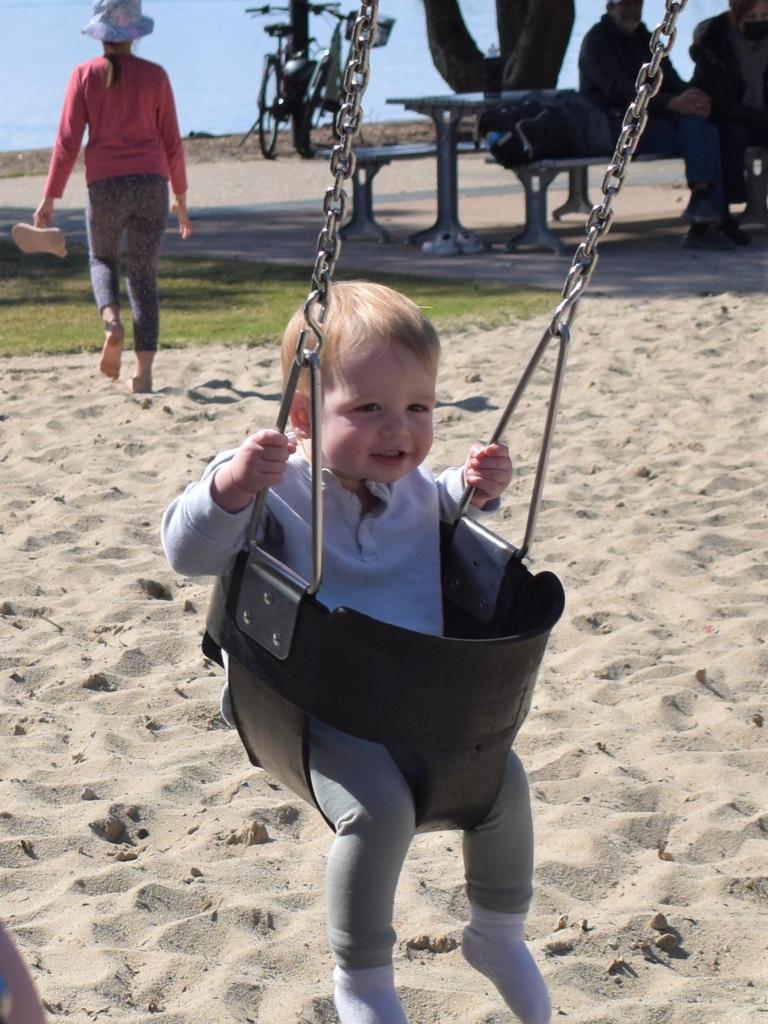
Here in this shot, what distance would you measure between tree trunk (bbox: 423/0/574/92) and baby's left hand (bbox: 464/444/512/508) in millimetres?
16775

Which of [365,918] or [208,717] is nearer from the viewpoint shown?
[365,918]

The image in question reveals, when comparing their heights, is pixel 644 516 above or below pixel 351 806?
below

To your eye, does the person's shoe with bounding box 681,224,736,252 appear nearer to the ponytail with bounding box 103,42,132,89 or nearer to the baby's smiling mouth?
the ponytail with bounding box 103,42,132,89

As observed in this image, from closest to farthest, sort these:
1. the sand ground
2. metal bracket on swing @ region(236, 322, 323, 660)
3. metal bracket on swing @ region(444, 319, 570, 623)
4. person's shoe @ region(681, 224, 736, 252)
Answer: metal bracket on swing @ region(236, 322, 323, 660), metal bracket on swing @ region(444, 319, 570, 623), the sand ground, person's shoe @ region(681, 224, 736, 252)

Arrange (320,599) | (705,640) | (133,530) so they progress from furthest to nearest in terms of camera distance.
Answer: (133,530) < (705,640) < (320,599)

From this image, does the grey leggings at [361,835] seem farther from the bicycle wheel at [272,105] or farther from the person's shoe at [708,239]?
the bicycle wheel at [272,105]

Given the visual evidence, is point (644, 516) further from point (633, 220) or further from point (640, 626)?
point (633, 220)

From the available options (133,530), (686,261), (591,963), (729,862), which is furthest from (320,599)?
(686,261)

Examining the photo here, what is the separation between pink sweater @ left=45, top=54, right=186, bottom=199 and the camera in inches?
266

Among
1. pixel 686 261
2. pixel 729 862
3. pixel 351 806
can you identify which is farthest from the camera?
pixel 686 261

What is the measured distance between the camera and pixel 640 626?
4324 millimetres

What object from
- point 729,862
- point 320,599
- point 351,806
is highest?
point 320,599

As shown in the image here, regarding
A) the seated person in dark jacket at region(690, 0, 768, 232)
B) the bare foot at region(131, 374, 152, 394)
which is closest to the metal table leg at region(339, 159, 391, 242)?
the seated person in dark jacket at region(690, 0, 768, 232)

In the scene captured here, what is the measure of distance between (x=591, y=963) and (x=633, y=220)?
10588mm
